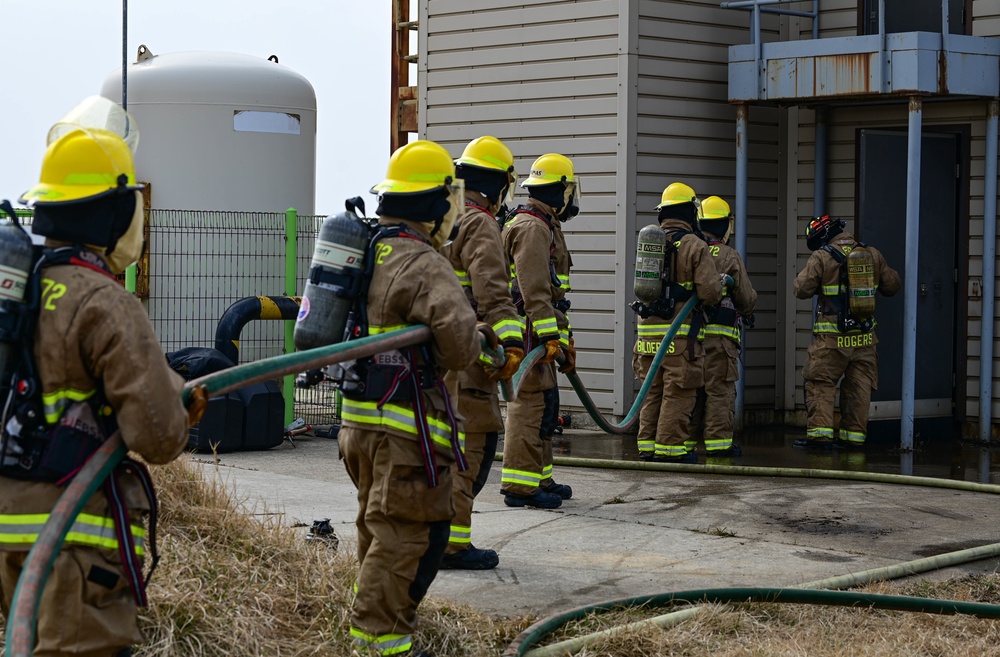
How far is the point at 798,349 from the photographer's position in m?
12.2

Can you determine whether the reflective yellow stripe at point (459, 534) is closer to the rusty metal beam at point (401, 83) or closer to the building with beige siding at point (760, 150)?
the building with beige siding at point (760, 150)

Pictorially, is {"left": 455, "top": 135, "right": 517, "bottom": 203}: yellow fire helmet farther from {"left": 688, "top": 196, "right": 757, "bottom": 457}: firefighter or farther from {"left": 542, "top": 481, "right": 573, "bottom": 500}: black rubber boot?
{"left": 688, "top": 196, "right": 757, "bottom": 457}: firefighter

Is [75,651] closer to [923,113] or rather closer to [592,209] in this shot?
[592,209]

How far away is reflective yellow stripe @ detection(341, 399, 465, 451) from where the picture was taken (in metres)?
4.51

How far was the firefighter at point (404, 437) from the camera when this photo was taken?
14.6 ft

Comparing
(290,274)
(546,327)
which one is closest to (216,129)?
(290,274)

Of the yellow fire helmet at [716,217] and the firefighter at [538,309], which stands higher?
the yellow fire helmet at [716,217]

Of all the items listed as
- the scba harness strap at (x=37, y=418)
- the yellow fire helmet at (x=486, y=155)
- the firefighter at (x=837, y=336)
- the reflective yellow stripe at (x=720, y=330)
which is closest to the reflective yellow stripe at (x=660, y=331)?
the reflective yellow stripe at (x=720, y=330)

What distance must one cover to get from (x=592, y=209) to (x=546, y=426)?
433cm

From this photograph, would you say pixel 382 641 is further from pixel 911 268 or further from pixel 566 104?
pixel 566 104

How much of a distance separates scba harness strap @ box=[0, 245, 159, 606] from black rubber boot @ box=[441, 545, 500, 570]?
2.88 m

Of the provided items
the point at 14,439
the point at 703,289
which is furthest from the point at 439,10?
the point at 14,439

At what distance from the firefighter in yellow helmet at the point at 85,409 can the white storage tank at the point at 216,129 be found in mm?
10201

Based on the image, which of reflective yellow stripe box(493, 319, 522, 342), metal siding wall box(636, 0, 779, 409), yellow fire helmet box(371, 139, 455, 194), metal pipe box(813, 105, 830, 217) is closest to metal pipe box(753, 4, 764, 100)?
metal siding wall box(636, 0, 779, 409)
